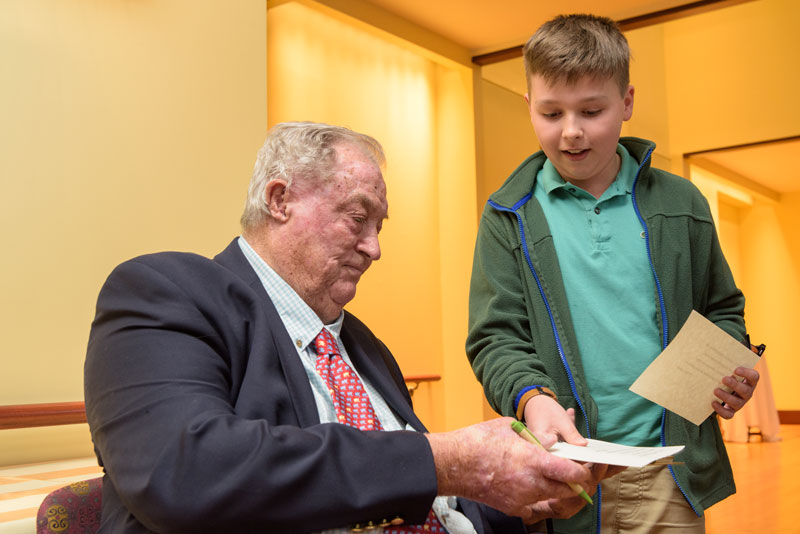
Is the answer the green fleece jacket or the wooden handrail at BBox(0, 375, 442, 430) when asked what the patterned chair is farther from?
the wooden handrail at BBox(0, 375, 442, 430)

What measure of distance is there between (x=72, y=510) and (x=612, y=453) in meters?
0.82

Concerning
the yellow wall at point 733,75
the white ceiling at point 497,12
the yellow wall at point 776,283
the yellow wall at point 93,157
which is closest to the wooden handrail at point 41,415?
the yellow wall at point 93,157

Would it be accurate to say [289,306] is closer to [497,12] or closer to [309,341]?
[309,341]

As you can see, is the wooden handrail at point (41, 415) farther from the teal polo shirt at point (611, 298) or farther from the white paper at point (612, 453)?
the white paper at point (612, 453)

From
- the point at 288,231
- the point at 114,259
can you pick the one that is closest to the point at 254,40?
the point at 114,259

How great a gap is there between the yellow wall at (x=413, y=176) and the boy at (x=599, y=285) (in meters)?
3.66

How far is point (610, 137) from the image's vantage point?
152cm

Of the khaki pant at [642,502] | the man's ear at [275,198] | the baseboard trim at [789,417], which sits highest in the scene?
the man's ear at [275,198]

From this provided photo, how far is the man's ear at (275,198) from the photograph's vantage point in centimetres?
144

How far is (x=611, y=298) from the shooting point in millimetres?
1502

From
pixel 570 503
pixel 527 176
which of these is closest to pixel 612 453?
pixel 570 503

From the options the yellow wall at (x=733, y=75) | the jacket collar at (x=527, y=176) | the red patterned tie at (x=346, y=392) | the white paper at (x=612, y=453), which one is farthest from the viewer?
the yellow wall at (x=733, y=75)

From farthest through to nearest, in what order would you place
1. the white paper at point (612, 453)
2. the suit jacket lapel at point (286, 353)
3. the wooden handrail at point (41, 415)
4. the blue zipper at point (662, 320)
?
1. the wooden handrail at point (41, 415)
2. the blue zipper at point (662, 320)
3. the suit jacket lapel at point (286, 353)
4. the white paper at point (612, 453)

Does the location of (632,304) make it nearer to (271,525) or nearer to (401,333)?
(271,525)
